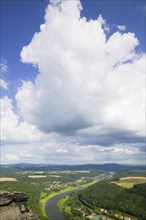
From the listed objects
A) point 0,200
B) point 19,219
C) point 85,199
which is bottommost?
point 85,199

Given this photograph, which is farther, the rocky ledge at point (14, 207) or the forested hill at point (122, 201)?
the forested hill at point (122, 201)

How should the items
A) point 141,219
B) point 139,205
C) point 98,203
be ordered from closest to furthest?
point 141,219 → point 139,205 → point 98,203

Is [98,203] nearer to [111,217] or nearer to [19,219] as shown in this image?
[111,217]

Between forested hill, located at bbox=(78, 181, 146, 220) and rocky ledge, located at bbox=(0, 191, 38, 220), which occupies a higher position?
rocky ledge, located at bbox=(0, 191, 38, 220)

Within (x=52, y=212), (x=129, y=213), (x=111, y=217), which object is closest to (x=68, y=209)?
(x=52, y=212)

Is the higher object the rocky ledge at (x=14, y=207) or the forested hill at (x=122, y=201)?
the rocky ledge at (x=14, y=207)

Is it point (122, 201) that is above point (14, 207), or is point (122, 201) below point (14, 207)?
below

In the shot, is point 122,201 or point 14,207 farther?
point 122,201

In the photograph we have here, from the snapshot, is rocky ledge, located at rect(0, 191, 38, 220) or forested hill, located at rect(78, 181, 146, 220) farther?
forested hill, located at rect(78, 181, 146, 220)
